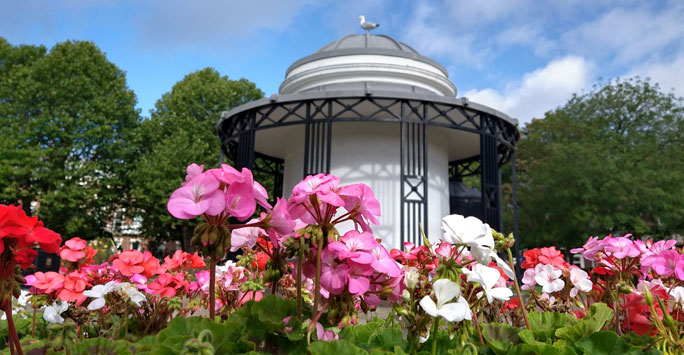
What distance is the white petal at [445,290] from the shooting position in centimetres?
124

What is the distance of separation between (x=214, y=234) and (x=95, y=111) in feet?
79.6

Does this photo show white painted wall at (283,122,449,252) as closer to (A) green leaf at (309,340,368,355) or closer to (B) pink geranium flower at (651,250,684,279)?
(B) pink geranium flower at (651,250,684,279)

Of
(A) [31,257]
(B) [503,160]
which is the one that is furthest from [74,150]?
(A) [31,257]

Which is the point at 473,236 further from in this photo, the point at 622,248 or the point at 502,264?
the point at 622,248

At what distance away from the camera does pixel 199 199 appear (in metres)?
1.28

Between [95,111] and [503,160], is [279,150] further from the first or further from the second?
[95,111]

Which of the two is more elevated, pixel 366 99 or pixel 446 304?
pixel 366 99

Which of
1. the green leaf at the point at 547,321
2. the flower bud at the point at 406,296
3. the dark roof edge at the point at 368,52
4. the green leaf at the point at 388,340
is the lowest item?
the green leaf at the point at 388,340

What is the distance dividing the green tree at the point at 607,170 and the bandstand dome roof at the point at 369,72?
10.6m

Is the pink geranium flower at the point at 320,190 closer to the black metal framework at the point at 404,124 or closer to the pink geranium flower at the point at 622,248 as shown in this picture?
the pink geranium flower at the point at 622,248

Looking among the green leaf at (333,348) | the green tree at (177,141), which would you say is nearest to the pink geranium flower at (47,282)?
the green leaf at (333,348)

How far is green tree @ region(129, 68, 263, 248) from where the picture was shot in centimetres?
2173

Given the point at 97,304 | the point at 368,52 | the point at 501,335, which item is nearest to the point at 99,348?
the point at 97,304

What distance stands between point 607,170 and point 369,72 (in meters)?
13.1
